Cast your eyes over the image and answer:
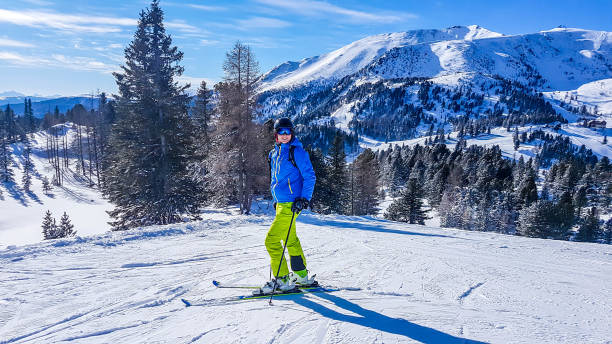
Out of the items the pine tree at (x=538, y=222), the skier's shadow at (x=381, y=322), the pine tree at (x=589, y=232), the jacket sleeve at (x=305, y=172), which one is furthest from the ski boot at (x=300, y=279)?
the pine tree at (x=589, y=232)

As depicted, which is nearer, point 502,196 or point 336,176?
point 336,176

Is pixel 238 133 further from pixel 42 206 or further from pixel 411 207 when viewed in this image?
pixel 42 206

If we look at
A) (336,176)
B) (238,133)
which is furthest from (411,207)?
(238,133)

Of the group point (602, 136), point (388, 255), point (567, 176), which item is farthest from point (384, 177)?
point (602, 136)

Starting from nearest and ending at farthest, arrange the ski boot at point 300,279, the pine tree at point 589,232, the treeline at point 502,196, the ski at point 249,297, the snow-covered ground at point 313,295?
the snow-covered ground at point 313,295 < the ski at point 249,297 < the ski boot at point 300,279 < the treeline at point 502,196 < the pine tree at point 589,232

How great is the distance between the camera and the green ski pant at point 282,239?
15.3 feet

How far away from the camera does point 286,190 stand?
15.4ft

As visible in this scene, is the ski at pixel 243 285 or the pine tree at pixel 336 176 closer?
the ski at pixel 243 285

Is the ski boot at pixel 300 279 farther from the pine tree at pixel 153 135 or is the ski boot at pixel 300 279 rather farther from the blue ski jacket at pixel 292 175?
the pine tree at pixel 153 135

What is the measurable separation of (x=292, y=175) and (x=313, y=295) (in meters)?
1.85

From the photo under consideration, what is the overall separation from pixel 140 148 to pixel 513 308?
19.7 m

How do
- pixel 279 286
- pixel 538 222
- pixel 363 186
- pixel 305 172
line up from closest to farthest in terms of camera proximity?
1. pixel 305 172
2. pixel 279 286
3. pixel 363 186
4. pixel 538 222

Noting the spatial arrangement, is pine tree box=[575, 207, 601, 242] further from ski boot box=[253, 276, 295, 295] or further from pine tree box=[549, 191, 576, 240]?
ski boot box=[253, 276, 295, 295]

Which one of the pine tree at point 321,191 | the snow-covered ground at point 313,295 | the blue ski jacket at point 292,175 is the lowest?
the pine tree at point 321,191
